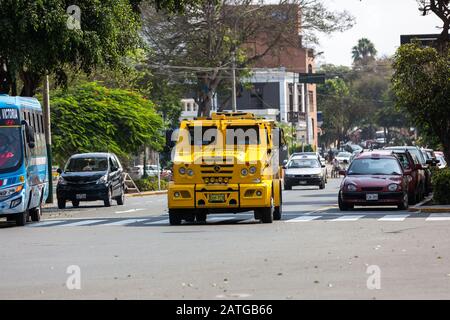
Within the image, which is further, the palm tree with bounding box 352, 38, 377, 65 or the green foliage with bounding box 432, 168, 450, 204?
the palm tree with bounding box 352, 38, 377, 65

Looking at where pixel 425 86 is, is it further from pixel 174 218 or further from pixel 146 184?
pixel 146 184

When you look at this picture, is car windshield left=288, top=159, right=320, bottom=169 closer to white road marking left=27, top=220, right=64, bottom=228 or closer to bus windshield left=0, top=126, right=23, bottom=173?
white road marking left=27, top=220, right=64, bottom=228

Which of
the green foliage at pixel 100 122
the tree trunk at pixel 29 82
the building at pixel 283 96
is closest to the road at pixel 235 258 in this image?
the tree trunk at pixel 29 82

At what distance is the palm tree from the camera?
189 metres

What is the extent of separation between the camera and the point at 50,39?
3600 centimetres

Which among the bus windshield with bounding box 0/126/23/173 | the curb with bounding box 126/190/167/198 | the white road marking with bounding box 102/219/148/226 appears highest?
the bus windshield with bounding box 0/126/23/173

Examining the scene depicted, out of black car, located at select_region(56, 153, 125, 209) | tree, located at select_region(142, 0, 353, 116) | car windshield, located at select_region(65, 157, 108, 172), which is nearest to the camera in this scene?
black car, located at select_region(56, 153, 125, 209)

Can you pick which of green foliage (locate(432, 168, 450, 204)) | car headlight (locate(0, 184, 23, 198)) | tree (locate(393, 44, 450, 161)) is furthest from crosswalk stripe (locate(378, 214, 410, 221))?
car headlight (locate(0, 184, 23, 198))

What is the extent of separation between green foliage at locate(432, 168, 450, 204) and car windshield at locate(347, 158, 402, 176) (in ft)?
3.74

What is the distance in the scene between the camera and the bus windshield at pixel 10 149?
3098 centimetres

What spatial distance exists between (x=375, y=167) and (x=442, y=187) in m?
2.22

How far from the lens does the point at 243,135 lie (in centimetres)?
3030

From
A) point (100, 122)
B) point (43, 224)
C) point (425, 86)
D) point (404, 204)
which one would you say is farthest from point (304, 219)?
point (100, 122)

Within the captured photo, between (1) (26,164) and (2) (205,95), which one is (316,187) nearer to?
(2) (205,95)
